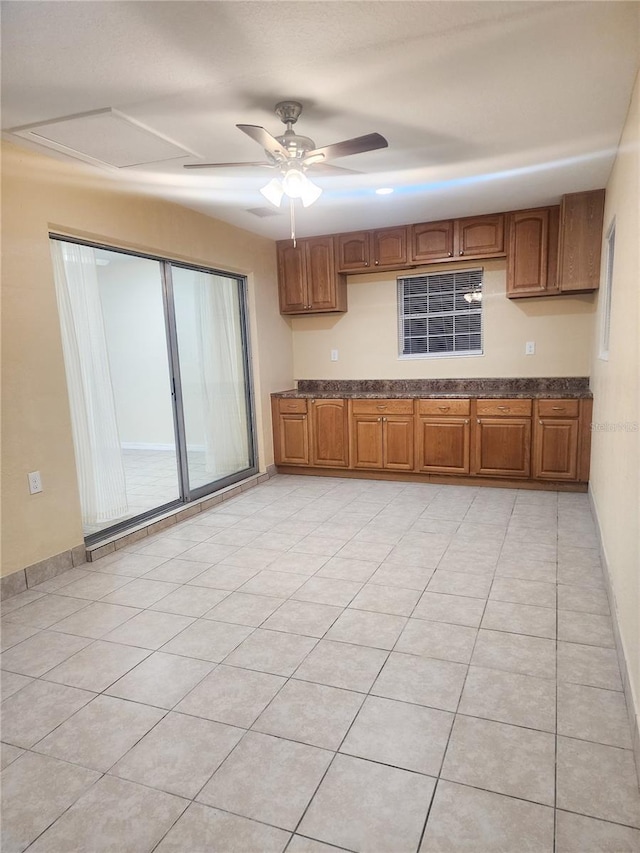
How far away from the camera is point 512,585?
2773 mm

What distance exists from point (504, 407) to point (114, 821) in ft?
13.0

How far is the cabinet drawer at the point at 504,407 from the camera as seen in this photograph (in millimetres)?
4434

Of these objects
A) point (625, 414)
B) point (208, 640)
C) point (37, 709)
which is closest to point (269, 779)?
point (208, 640)

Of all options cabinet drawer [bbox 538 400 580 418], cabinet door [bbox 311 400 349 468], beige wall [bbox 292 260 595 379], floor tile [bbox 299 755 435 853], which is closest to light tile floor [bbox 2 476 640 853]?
floor tile [bbox 299 755 435 853]

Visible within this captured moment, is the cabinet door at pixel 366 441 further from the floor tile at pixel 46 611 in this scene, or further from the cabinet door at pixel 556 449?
the floor tile at pixel 46 611

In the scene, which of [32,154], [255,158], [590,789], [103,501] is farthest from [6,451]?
[590,789]

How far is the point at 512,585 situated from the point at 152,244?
130 inches

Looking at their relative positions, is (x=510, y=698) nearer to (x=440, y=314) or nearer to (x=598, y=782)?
(x=598, y=782)

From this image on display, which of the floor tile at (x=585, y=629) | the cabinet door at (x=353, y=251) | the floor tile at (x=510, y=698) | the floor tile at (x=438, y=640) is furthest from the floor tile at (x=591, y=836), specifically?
the cabinet door at (x=353, y=251)

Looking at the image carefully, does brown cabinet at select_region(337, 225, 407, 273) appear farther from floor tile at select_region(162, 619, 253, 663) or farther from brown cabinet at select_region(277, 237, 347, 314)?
floor tile at select_region(162, 619, 253, 663)

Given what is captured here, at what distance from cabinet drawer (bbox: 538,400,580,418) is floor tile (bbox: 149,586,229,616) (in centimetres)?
304

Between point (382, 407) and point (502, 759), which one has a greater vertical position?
point (382, 407)

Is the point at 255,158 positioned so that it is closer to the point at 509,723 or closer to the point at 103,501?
the point at 103,501

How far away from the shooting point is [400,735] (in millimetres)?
1732
